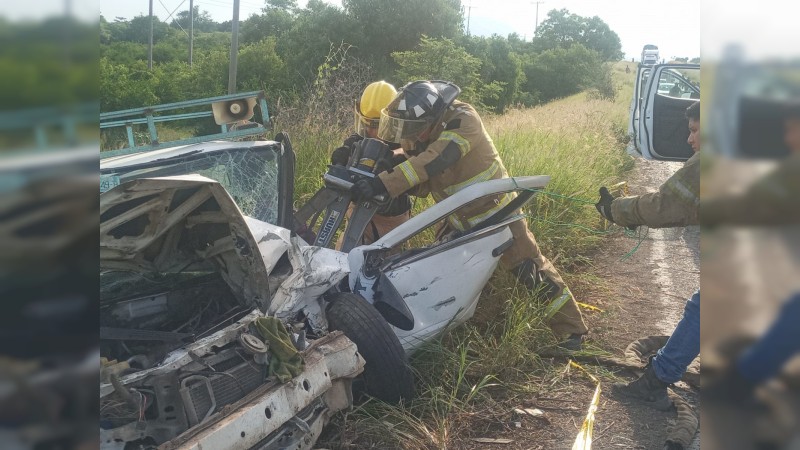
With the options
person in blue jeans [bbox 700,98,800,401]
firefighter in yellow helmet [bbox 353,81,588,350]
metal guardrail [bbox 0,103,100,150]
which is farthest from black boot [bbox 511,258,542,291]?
metal guardrail [bbox 0,103,100,150]

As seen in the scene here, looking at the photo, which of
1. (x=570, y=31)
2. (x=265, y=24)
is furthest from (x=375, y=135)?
(x=570, y=31)

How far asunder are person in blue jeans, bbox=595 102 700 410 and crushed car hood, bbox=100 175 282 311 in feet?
6.05

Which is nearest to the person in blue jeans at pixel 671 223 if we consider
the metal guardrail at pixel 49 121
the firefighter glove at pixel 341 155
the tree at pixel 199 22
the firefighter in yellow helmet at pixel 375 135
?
the firefighter in yellow helmet at pixel 375 135

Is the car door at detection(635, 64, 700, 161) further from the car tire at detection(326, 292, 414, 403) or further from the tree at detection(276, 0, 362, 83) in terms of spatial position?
the tree at detection(276, 0, 362, 83)

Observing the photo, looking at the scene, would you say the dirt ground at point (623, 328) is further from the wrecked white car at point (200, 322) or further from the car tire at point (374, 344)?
the wrecked white car at point (200, 322)

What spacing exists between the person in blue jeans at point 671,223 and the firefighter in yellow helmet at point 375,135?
1.79 metres

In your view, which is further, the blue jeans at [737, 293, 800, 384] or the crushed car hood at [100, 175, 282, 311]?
the crushed car hood at [100, 175, 282, 311]

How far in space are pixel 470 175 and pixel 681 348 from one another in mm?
1692

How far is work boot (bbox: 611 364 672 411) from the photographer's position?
368cm

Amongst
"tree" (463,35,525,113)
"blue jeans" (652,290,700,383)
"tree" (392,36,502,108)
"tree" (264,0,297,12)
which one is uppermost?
"tree" (264,0,297,12)

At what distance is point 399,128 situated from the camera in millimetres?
4406

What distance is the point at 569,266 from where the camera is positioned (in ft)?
19.8

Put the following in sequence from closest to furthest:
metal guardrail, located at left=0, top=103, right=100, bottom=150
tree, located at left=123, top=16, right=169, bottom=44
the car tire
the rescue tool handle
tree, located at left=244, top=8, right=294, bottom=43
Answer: metal guardrail, located at left=0, top=103, right=100, bottom=150 → the car tire → the rescue tool handle → tree, located at left=244, top=8, right=294, bottom=43 → tree, located at left=123, top=16, right=169, bottom=44

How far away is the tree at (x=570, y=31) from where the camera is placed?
141ft
